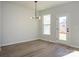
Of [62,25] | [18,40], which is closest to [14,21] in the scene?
[18,40]

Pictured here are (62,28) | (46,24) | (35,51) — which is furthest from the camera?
(46,24)

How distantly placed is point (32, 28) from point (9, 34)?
1.66 m

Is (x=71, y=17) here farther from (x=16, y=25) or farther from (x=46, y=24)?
(x=16, y=25)

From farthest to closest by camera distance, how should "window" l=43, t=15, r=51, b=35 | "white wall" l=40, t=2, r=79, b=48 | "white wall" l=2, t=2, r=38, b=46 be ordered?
"window" l=43, t=15, r=51, b=35 < "white wall" l=2, t=2, r=38, b=46 < "white wall" l=40, t=2, r=79, b=48

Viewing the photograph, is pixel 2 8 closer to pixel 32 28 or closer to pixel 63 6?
pixel 32 28

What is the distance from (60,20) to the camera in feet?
15.1

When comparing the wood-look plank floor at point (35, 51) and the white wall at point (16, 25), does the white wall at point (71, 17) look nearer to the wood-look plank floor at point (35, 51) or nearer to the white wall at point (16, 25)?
the wood-look plank floor at point (35, 51)

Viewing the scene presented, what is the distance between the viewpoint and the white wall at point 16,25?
13.6 feet

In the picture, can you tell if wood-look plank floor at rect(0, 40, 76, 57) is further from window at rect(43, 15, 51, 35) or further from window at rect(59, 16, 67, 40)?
window at rect(43, 15, 51, 35)

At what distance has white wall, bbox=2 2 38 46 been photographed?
414 centimetres

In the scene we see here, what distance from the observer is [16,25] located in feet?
15.0

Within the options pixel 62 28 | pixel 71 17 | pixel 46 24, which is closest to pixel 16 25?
pixel 46 24

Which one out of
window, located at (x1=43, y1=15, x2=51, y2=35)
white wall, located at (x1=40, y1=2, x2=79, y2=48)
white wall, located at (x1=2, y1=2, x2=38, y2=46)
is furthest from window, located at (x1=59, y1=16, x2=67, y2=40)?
white wall, located at (x1=2, y1=2, x2=38, y2=46)

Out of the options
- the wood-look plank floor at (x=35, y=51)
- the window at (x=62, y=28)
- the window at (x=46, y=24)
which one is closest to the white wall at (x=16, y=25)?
the window at (x=46, y=24)
